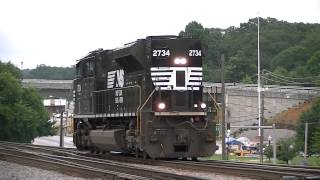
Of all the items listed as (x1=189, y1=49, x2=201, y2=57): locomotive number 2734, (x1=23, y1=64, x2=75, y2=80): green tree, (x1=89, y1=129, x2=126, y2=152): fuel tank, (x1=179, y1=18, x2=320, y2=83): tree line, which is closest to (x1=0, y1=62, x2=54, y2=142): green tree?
(x1=89, y1=129, x2=126, y2=152): fuel tank

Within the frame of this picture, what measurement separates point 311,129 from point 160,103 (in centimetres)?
4626

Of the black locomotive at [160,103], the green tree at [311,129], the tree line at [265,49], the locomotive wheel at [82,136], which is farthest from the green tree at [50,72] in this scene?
the black locomotive at [160,103]

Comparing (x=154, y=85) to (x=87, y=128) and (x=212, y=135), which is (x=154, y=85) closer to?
(x=212, y=135)

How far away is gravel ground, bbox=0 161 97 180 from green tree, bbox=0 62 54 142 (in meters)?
34.0

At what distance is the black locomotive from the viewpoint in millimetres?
18250

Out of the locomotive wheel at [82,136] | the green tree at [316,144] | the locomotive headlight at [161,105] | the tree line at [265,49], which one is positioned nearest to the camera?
the locomotive headlight at [161,105]

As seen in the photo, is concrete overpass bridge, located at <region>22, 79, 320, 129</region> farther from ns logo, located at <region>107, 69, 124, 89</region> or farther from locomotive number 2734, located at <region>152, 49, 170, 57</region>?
locomotive number 2734, located at <region>152, 49, 170, 57</region>

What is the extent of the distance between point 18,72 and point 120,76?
41439 mm

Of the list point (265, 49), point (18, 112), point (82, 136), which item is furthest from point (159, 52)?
point (265, 49)

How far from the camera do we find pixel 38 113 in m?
54.6

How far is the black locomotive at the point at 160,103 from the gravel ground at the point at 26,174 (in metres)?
3.69

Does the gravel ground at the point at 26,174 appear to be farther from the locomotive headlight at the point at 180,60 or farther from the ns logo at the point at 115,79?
the locomotive headlight at the point at 180,60

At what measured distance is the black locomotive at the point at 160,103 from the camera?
59.9ft

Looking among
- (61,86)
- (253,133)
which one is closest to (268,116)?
(253,133)
